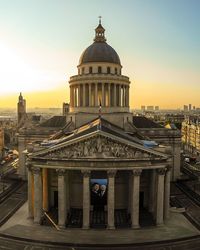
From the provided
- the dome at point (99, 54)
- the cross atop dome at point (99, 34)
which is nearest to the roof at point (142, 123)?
the dome at point (99, 54)

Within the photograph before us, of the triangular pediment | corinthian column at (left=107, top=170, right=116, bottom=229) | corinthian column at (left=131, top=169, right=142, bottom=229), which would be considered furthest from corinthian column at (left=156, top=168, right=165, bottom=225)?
corinthian column at (left=107, top=170, right=116, bottom=229)

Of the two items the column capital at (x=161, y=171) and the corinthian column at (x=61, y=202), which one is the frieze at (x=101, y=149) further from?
the column capital at (x=161, y=171)

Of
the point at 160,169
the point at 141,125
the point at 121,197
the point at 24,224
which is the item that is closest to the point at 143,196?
the point at 121,197

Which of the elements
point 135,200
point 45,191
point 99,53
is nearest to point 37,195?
point 45,191

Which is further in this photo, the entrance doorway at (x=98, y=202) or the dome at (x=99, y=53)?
the dome at (x=99, y=53)

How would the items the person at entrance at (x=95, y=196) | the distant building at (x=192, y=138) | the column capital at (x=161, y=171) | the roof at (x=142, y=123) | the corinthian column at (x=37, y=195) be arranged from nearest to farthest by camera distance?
the column capital at (x=161, y=171) → the corinthian column at (x=37, y=195) → the person at entrance at (x=95, y=196) → the roof at (x=142, y=123) → the distant building at (x=192, y=138)

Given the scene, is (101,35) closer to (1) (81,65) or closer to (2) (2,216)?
(1) (81,65)

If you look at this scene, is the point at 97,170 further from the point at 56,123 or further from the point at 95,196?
the point at 56,123
